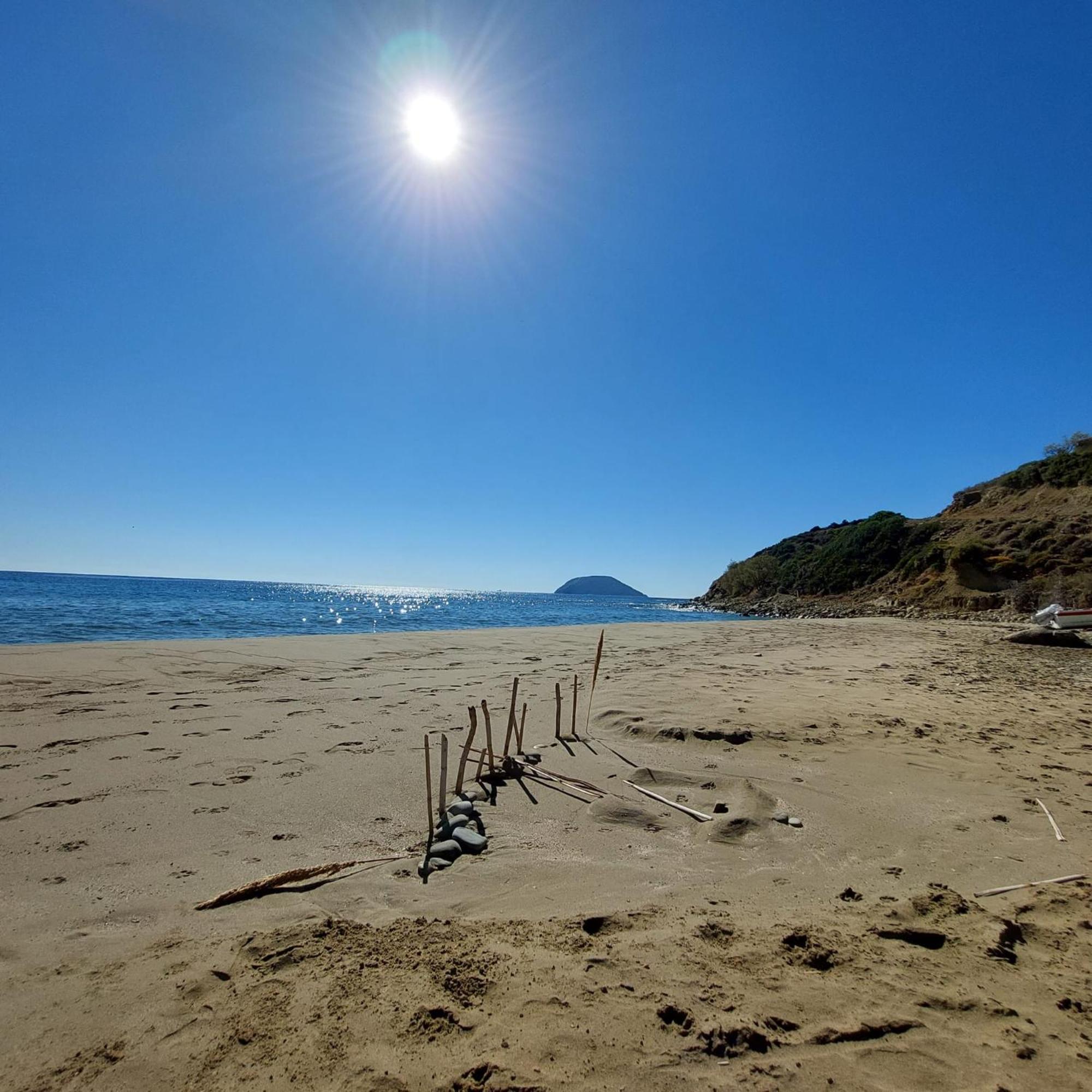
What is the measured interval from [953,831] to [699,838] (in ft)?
6.52

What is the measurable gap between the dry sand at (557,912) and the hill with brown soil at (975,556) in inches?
1170

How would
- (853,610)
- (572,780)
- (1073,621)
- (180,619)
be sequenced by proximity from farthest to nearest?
1. (853,610)
2. (180,619)
3. (1073,621)
4. (572,780)

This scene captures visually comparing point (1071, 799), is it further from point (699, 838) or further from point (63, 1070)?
point (63, 1070)

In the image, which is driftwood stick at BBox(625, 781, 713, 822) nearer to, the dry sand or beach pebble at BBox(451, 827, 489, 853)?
the dry sand

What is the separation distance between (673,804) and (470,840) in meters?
1.83

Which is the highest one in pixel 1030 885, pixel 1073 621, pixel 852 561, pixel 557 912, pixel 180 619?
pixel 852 561

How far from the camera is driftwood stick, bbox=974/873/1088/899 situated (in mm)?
3369

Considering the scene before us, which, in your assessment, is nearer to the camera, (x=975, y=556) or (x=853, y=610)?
(x=975, y=556)

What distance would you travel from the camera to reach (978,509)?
146 feet

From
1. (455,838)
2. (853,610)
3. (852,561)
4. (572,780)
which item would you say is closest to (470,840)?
(455,838)

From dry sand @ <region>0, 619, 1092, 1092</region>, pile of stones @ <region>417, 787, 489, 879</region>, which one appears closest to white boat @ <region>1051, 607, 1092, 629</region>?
dry sand @ <region>0, 619, 1092, 1092</region>

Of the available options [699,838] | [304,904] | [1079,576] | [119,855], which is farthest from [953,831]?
[1079,576]

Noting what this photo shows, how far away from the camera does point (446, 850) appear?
3836 mm

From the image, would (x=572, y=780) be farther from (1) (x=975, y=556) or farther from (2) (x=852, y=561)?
(2) (x=852, y=561)
